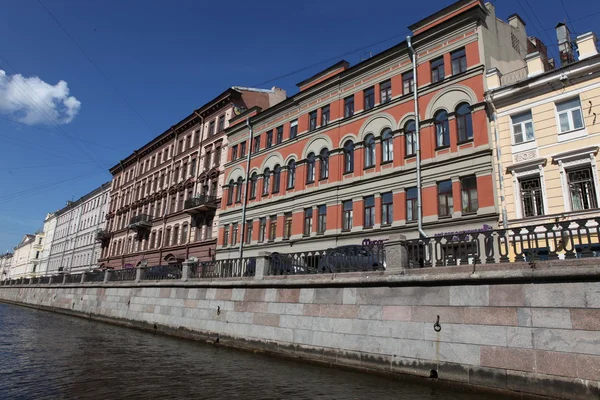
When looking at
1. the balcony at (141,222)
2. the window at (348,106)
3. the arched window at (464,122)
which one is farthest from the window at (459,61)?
the balcony at (141,222)

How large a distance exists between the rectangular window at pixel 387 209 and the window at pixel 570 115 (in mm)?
7710

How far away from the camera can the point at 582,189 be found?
48.1ft

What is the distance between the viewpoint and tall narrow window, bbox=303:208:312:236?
2391 cm

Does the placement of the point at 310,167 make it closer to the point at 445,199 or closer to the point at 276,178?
the point at 276,178

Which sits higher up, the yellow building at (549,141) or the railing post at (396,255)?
the yellow building at (549,141)

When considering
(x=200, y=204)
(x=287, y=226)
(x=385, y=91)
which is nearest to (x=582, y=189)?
(x=385, y=91)

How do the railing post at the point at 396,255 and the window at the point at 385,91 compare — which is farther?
the window at the point at 385,91

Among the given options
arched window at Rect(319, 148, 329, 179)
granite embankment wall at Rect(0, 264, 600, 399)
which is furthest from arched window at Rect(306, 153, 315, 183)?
granite embankment wall at Rect(0, 264, 600, 399)

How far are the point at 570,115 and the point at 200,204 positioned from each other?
2511 cm

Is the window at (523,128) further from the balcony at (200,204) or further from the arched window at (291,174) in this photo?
the balcony at (200,204)

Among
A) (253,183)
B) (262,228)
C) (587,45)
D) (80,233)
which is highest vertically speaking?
(587,45)

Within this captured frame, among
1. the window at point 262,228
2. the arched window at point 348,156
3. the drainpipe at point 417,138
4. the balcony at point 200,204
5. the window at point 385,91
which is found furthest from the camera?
the balcony at point 200,204

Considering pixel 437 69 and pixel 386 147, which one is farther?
pixel 386 147

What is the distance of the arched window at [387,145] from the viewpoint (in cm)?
2077
